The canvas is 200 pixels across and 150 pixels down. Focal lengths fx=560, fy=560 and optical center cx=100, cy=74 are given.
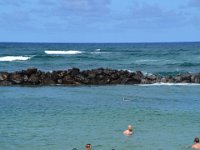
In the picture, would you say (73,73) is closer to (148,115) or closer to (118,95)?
(118,95)

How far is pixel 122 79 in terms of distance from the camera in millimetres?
50281

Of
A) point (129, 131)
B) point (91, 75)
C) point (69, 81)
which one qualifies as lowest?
point (129, 131)

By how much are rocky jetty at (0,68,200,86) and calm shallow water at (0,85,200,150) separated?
125 inches

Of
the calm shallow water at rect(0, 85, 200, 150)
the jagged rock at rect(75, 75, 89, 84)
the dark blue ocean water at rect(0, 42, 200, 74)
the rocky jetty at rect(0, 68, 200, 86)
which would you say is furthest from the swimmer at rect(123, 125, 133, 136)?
the dark blue ocean water at rect(0, 42, 200, 74)

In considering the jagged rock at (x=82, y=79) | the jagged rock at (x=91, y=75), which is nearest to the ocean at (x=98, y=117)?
the jagged rock at (x=82, y=79)

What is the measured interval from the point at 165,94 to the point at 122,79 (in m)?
8.67

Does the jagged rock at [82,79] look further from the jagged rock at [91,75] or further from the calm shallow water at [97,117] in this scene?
the calm shallow water at [97,117]

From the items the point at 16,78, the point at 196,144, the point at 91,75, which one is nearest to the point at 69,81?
the point at 91,75

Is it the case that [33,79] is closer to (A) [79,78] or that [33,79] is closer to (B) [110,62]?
(A) [79,78]

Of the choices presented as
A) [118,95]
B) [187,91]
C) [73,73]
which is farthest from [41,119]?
[73,73]

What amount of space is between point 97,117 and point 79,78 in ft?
60.7

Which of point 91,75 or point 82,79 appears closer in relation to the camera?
point 82,79

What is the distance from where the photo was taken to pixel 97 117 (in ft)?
103

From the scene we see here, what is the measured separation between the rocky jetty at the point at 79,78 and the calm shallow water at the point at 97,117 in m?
3.18
